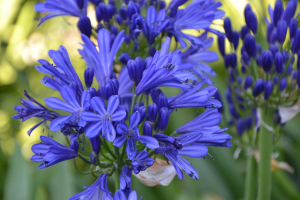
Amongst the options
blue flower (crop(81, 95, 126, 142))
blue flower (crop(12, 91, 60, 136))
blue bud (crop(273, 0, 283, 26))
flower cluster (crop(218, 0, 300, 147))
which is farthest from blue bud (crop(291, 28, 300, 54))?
blue flower (crop(12, 91, 60, 136))

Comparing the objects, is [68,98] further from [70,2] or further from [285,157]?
[285,157]

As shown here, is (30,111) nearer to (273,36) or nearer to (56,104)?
(56,104)

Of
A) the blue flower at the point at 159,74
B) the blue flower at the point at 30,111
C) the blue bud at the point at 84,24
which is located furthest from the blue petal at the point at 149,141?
the blue bud at the point at 84,24

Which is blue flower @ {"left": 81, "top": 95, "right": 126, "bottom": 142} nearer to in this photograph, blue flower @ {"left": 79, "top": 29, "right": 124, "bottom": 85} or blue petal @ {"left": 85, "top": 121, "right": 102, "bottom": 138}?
blue petal @ {"left": 85, "top": 121, "right": 102, "bottom": 138}

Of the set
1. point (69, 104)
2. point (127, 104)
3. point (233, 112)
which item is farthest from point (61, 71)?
point (233, 112)

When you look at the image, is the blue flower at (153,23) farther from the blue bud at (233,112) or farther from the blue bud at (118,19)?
the blue bud at (233,112)

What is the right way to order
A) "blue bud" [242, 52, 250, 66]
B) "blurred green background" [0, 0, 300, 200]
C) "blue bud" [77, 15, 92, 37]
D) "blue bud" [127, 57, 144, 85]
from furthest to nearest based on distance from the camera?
"blurred green background" [0, 0, 300, 200], "blue bud" [242, 52, 250, 66], "blue bud" [77, 15, 92, 37], "blue bud" [127, 57, 144, 85]

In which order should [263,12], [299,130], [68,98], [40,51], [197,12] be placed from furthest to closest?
[40,51] < [263,12] < [299,130] < [197,12] < [68,98]

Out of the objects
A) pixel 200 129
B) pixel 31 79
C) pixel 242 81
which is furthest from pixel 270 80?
pixel 31 79
